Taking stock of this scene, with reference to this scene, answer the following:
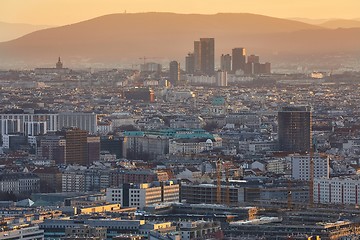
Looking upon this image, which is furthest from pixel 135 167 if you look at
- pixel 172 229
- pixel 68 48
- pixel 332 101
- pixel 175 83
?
pixel 68 48

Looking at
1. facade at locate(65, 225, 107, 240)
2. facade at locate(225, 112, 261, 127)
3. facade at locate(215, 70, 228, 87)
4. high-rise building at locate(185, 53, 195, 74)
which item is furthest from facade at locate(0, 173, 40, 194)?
high-rise building at locate(185, 53, 195, 74)

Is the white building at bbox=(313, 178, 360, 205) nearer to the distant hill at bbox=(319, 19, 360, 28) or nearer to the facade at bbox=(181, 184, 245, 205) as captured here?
the facade at bbox=(181, 184, 245, 205)

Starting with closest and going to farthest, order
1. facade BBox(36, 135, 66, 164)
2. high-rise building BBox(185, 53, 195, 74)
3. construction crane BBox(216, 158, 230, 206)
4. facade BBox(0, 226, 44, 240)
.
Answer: facade BBox(0, 226, 44, 240) → construction crane BBox(216, 158, 230, 206) → facade BBox(36, 135, 66, 164) → high-rise building BBox(185, 53, 195, 74)

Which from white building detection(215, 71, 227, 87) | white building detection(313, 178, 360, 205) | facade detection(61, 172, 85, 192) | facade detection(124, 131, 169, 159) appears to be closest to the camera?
white building detection(313, 178, 360, 205)

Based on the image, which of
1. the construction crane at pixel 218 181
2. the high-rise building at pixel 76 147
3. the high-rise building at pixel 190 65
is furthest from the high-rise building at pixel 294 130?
the high-rise building at pixel 190 65

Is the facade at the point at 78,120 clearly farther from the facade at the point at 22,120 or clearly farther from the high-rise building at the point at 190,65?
the high-rise building at the point at 190,65
